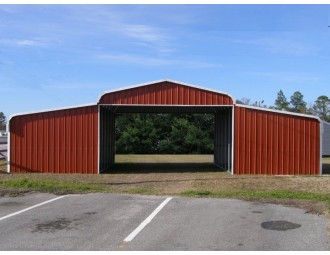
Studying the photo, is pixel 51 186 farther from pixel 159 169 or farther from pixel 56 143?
pixel 159 169

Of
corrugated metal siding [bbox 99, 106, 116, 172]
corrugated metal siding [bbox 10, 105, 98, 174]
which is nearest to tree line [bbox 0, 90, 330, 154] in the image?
corrugated metal siding [bbox 99, 106, 116, 172]

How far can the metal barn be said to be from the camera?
20469 mm

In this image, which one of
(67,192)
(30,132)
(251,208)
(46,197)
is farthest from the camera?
(30,132)

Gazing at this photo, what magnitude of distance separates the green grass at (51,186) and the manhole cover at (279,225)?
277 inches

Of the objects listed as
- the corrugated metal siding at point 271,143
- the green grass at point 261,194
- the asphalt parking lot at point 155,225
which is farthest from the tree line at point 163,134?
the asphalt parking lot at point 155,225

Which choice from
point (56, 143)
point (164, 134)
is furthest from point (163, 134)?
point (56, 143)

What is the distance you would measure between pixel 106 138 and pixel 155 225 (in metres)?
16.8

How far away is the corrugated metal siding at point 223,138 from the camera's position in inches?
913

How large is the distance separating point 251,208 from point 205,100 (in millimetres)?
10033

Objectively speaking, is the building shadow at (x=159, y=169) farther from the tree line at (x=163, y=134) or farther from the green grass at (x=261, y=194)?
the tree line at (x=163, y=134)

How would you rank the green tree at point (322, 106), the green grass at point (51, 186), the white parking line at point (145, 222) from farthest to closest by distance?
the green tree at point (322, 106) < the green grass at point (51, 186) < the white parking line at point (145, 222)
